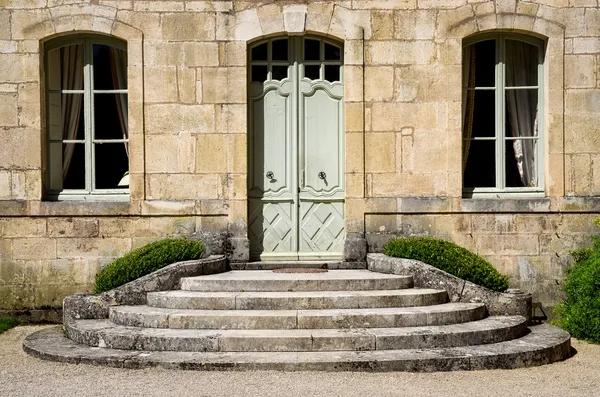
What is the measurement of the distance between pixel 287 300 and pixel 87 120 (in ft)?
11.6

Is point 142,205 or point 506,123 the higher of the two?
point 506,123

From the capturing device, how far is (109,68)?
1005 centimetres

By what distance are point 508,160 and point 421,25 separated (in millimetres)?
1909

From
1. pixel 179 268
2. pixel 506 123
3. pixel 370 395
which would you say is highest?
pixel 506 123

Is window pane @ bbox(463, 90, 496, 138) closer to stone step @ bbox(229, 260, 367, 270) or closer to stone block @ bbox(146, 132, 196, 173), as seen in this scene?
stone step @ bbox(229, 260, 367, 270)

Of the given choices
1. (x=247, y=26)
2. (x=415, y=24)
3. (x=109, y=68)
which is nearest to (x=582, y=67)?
(x=415, y=24)

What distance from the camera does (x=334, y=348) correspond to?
738 centimetres

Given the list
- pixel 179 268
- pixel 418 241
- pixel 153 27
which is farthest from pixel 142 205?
pixel 418 241

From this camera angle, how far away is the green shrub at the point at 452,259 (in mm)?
8828

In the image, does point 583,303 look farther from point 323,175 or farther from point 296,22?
point 296,22

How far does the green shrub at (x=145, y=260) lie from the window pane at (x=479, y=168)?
3276 mm

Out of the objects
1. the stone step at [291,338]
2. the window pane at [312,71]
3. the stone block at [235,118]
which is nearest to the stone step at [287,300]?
the stone step at [291,338]

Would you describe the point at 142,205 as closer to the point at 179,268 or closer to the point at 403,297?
the point at 179,268

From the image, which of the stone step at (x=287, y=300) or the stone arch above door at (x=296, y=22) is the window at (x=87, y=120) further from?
the stone step at (x=287, y=300)
